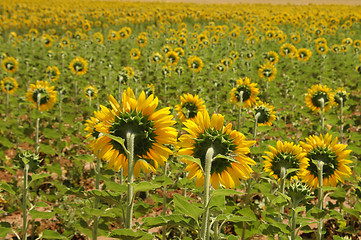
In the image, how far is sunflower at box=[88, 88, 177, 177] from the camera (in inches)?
59.5

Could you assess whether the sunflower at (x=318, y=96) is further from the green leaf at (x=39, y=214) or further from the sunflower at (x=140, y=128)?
the green leaf at (x=39, y=214)

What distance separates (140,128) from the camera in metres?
1.52

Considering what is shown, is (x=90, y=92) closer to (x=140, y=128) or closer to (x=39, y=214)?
(x=39, y=214)

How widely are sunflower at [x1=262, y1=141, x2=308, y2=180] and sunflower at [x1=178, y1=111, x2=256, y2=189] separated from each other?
32.4 inches

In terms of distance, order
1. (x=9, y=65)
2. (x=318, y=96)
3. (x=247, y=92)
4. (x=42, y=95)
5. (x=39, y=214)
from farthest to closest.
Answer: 1. (x=9, y=65)
2. (x=42, y=95)
3. (x=247, y=92)
4. (x=318, y=96)
5. (x=39, y=214)

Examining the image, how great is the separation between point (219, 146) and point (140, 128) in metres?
0.37

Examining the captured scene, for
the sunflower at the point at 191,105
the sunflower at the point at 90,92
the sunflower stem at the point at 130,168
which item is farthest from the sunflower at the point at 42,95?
the sunflower stem at the point at 130,168

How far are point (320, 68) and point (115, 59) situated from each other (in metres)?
5.76

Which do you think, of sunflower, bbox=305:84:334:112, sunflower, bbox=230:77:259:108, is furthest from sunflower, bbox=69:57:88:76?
sunflower, bbox=305:84:334:112

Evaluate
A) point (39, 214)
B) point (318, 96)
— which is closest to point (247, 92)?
point (318, 96)

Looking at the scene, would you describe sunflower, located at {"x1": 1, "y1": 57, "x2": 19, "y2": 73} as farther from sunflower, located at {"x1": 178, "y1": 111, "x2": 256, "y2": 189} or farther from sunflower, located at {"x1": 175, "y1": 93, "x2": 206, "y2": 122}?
sunflower, located at {"x1": 178, "y1": 111, "x2": 256, "y2": 189}

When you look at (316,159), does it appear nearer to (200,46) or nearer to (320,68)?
(320,68)

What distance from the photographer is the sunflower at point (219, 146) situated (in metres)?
1.53

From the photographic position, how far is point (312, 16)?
20.6 m
